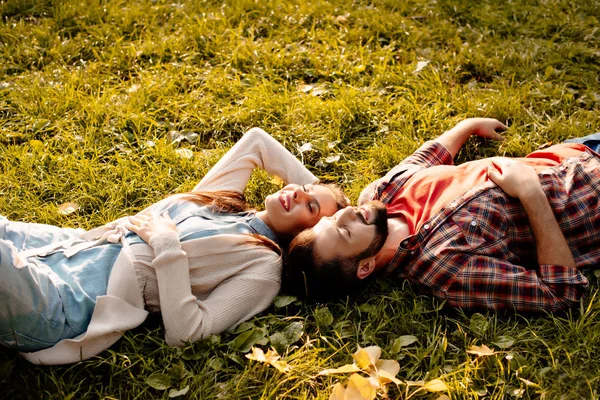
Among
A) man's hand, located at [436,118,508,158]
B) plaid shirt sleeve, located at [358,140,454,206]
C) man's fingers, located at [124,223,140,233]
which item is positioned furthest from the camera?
man's hand, located at [436,118,508,158]

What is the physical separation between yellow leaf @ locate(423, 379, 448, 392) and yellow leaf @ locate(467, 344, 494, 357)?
0.23 m

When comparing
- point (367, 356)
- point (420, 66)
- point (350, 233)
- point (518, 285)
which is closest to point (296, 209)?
point (350, 233)

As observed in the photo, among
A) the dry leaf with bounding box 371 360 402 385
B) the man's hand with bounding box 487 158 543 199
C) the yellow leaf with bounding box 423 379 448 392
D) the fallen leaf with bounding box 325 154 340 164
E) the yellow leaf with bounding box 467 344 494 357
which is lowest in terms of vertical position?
the yellow leaf with bounding box 467 344 494 357

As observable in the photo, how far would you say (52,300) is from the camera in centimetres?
263

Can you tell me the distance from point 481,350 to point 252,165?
1.53 m

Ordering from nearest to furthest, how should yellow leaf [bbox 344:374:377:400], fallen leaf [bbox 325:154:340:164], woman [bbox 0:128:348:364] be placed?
yellow leaf [bbox 344:374:377:400], woman [bbox 0:128:348:364], fallen leaf [bbox 325:154:340:164]

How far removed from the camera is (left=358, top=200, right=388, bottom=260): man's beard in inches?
117

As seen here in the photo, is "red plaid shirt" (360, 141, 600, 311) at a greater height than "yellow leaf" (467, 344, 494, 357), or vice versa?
"red plaid shirt" (360, 141, 600, 311)

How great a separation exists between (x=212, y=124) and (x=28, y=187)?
3.90 ft

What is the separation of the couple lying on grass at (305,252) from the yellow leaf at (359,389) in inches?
24.3

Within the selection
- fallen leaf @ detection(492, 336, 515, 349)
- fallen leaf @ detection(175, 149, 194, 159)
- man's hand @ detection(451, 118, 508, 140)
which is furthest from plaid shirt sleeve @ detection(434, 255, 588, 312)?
fallen leaf @ detection(175, 149, 194, 159)

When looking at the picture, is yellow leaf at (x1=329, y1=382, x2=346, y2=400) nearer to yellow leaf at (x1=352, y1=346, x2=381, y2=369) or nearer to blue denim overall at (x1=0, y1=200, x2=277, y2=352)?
yellow leaf at (x1=352, y1=346, x2=381, y2=369)

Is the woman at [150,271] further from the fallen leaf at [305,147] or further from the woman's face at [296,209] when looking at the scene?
the fallen leaf at [305,147]

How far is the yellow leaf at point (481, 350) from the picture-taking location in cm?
268
